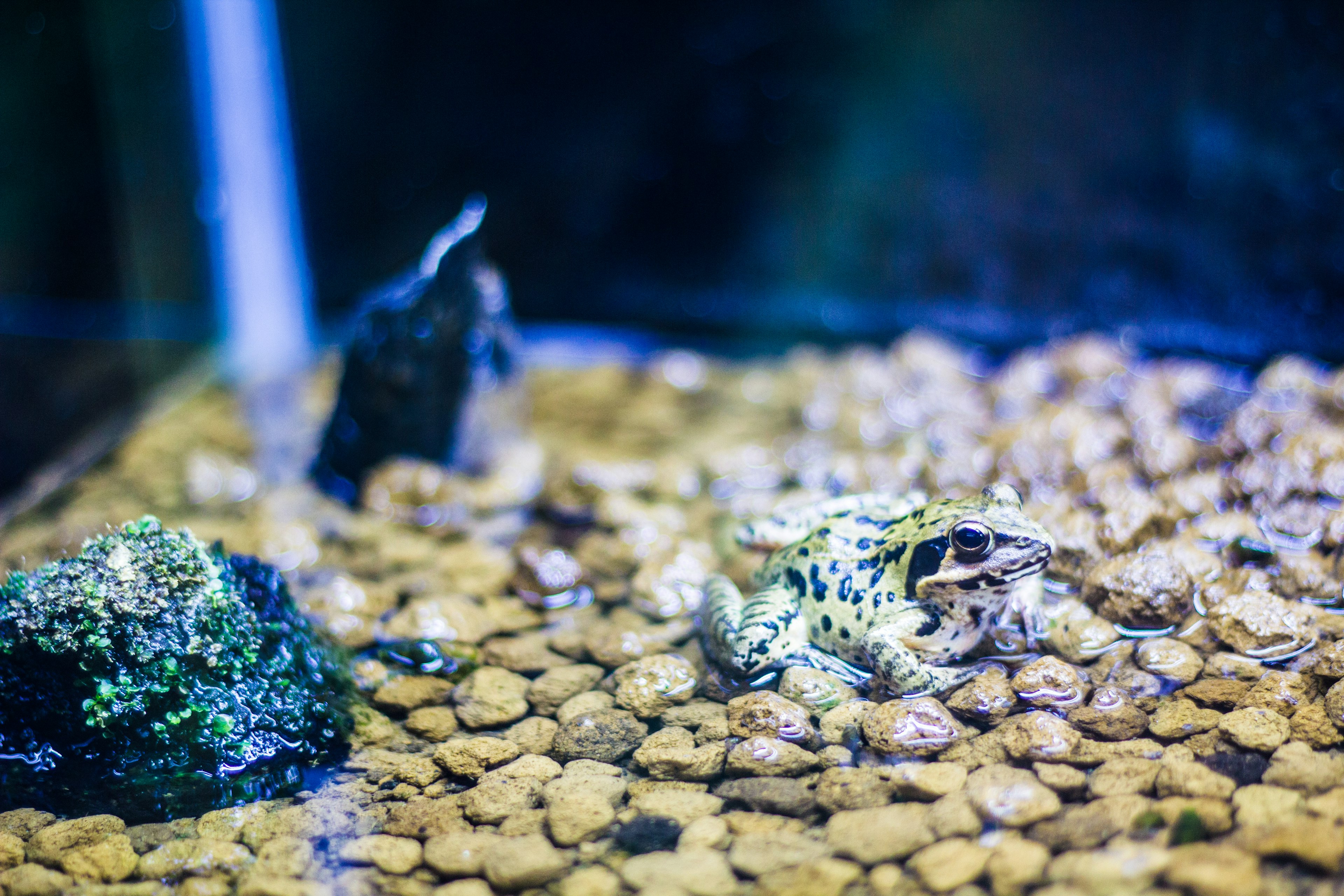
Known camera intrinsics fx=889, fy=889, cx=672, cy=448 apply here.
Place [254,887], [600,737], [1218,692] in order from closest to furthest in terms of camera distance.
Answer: [254,887] → [1218,692] → [600,737]

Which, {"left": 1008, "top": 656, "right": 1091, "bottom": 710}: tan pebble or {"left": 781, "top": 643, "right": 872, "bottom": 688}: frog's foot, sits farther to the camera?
{"left": 781, "top": 643, "right": 872, "bottom": 688}: frog's foot

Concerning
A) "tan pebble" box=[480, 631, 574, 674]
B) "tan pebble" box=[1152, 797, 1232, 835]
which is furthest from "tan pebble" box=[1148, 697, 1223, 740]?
"tan pebble" box=[480, 631, 574, 674]

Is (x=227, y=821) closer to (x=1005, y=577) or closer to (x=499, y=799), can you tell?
(x=499, y=799)

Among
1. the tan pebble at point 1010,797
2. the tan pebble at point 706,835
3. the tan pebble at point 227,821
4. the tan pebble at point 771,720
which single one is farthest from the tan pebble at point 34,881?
the tan pebble at point 1010,797

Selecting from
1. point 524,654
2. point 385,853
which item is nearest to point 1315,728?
point 524,654

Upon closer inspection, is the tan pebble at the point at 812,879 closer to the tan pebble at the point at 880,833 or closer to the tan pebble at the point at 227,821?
the tan pebble at the point at 880,833

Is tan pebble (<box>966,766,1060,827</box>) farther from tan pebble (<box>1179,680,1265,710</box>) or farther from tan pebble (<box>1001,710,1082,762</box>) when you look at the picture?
tan pebble (<box>1179,680,1265,710</box>)
